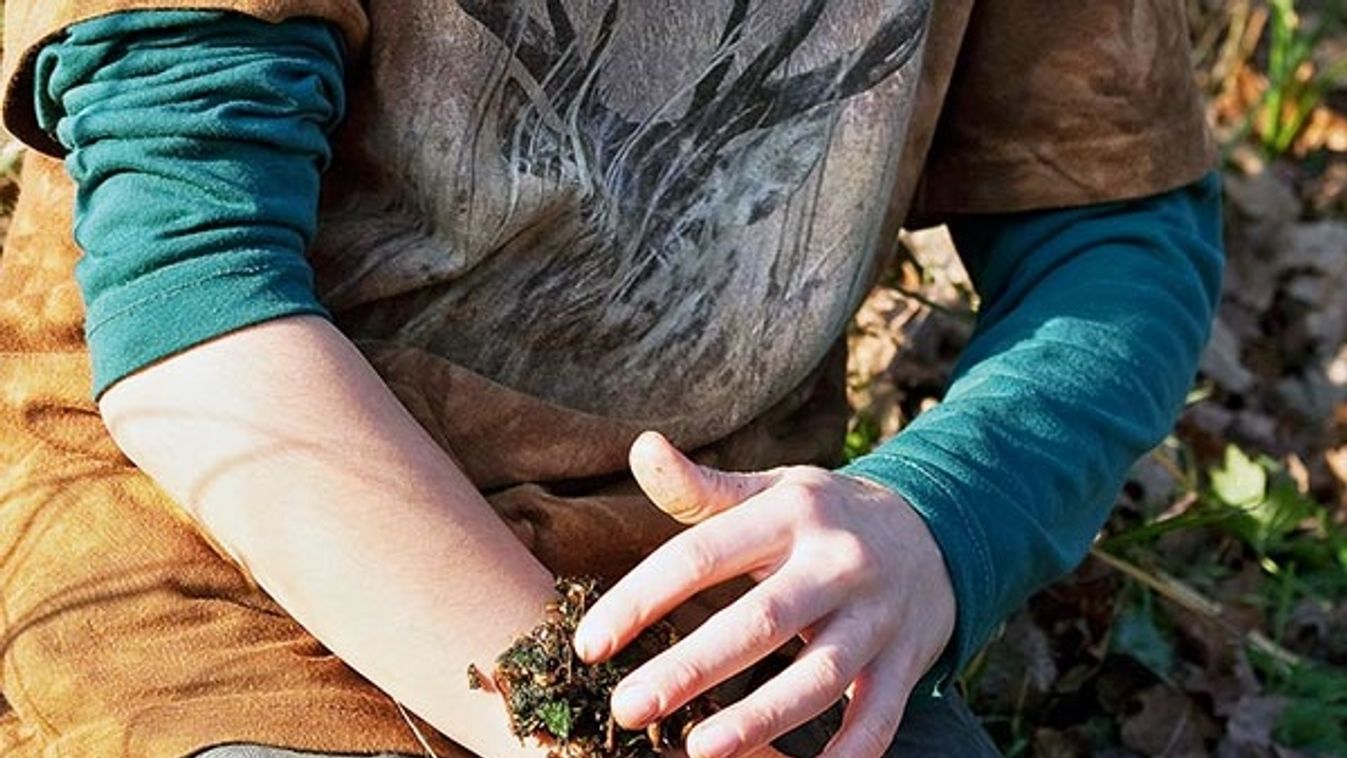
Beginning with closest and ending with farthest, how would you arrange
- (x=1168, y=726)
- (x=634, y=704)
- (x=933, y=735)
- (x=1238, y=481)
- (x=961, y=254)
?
(x=634, y=704) < (x=933, y=735) < (x=961, y=254) < (x=1168, y=726) < (x=1238, y=481)

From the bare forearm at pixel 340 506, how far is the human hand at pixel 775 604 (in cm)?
10

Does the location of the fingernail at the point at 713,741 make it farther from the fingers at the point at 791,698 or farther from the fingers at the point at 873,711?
the fingers at the point at 873,711

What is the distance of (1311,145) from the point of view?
13.9 feet

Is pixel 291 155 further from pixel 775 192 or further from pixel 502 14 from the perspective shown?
pixel 775 192

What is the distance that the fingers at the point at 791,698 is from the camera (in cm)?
152

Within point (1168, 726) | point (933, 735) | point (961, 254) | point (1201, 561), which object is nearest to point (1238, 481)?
point (1201, 561)

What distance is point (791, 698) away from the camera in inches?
61.2

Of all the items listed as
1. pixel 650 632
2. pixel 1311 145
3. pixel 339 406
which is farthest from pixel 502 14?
pixel 1311 145

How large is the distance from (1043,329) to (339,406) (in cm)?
73

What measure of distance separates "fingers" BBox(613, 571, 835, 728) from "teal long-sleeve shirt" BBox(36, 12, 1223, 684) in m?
0.24

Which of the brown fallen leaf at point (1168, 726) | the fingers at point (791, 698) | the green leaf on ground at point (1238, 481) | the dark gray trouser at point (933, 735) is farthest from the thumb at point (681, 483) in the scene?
the green leaf on ground at point (1238, 481)

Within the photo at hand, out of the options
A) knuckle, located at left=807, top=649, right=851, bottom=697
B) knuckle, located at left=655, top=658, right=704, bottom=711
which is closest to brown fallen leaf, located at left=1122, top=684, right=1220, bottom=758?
knuckle, located at left=807, top=649, right=851, bottom=697

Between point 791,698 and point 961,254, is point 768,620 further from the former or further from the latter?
point 961,254

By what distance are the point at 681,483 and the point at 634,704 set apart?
15cm
